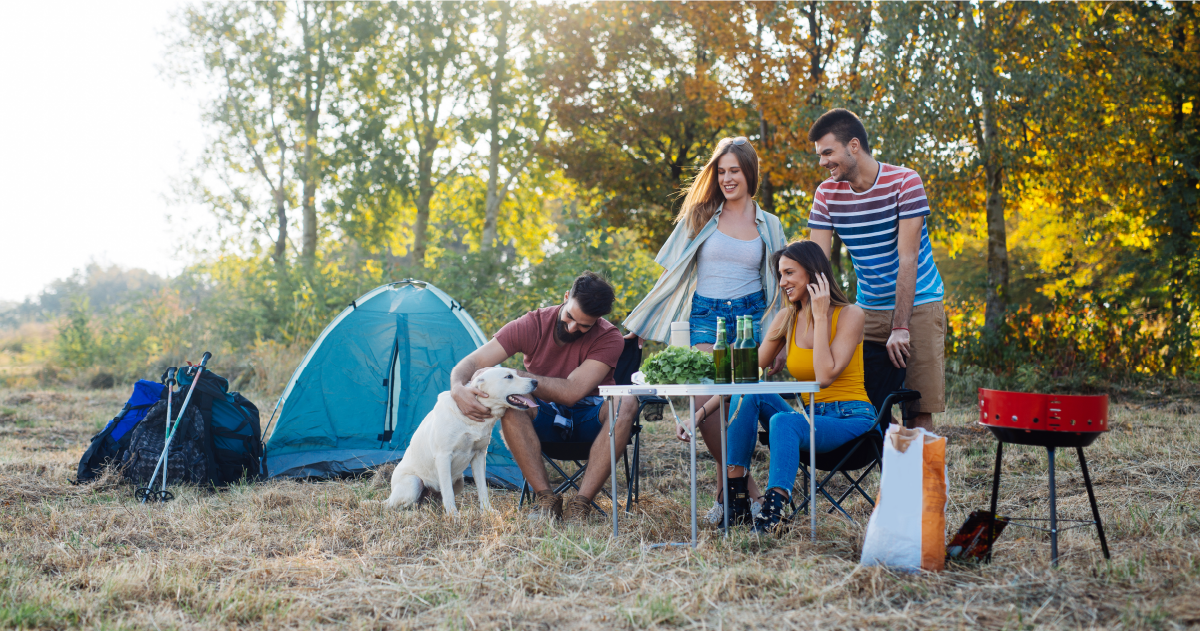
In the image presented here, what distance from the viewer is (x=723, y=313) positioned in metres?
3.26

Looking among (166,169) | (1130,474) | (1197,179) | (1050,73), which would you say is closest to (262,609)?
(1130,474)

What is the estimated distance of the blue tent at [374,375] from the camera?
15.7 ft

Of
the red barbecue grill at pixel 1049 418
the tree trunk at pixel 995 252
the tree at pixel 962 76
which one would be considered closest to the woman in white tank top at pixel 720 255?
the red barbecue grill at pixel 1049 418

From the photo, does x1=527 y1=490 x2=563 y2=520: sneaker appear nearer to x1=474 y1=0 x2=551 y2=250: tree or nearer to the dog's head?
the dog's head

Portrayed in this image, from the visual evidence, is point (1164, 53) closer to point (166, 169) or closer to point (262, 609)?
point (262, 609)

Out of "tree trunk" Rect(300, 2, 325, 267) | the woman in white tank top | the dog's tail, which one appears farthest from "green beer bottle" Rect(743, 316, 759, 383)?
"tree trunk" Rect(300, 2, 325, 267)

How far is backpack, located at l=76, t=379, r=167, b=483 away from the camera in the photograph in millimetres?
4090

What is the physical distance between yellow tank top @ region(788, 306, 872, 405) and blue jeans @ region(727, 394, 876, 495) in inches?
1.2

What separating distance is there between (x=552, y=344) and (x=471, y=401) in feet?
1.44

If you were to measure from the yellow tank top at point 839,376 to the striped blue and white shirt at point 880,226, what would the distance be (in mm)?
330

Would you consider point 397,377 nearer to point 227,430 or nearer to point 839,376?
point 227,430

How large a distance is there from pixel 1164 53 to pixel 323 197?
11311 mm

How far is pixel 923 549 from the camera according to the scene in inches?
91.4

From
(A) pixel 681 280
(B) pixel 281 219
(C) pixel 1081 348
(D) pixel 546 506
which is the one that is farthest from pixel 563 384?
(B) pixel 281 219
